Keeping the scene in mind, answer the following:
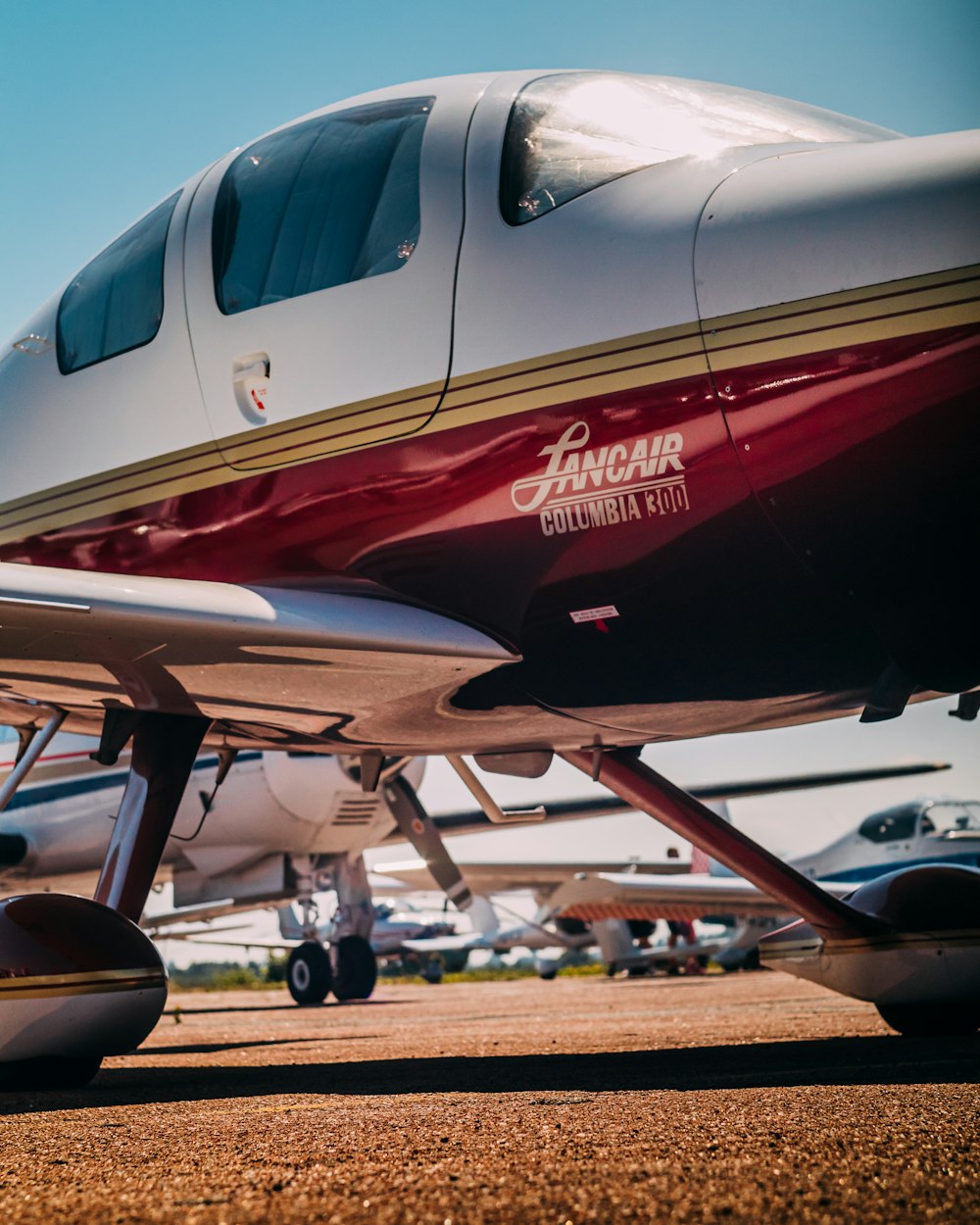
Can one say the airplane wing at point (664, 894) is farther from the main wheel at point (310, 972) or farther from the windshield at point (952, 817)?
the main wheel at point (310, 972)

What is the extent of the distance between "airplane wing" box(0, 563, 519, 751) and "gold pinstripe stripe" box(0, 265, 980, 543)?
54 cm

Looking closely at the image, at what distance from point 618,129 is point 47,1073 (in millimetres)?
4083

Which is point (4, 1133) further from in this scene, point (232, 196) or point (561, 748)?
point (232, 196)

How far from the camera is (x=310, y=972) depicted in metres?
17.1

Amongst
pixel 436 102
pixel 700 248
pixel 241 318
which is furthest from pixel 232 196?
pixel 700 248

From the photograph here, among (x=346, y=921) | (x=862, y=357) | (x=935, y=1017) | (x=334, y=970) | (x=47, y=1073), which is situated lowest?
(x=334, y=970)

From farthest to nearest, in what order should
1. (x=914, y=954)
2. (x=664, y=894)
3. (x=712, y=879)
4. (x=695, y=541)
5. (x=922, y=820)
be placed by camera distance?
(x=922, y=820)
(x=712, y=879)
(x=664, y=894)
(x=914, y=954)
(x=695, y=541)

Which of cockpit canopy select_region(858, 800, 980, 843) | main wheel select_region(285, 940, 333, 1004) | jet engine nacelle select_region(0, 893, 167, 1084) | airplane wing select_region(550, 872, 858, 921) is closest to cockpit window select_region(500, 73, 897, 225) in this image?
jet engine nacelle select_region(0, 893, 167, 1084)

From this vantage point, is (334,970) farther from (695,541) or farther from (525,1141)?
(525,1141)

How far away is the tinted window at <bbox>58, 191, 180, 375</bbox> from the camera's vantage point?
530cm

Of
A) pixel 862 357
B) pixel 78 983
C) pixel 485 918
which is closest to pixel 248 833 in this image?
pixel 78 983

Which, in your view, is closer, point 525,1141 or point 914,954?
point 525,1141

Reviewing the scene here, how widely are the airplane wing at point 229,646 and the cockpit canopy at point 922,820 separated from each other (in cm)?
2228

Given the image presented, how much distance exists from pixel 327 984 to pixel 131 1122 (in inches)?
548
